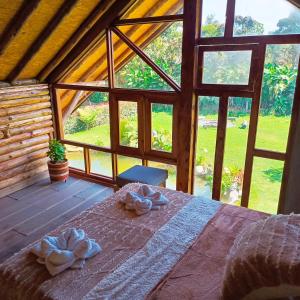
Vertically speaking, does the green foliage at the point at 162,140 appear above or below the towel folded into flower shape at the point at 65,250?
above

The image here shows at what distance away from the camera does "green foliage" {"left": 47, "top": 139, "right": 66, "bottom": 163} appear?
15.9 feet

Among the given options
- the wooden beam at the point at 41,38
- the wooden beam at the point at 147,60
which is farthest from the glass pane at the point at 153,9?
the wooden beam at the point at 41,38

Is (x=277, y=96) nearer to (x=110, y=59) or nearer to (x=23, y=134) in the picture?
(x=110, y=59)

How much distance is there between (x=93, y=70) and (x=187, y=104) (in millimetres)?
1790

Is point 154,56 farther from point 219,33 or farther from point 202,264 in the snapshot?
point 202,264

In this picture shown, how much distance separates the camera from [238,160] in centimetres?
366

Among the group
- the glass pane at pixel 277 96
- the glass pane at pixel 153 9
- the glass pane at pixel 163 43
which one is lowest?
the glass pane at pixel 277 96

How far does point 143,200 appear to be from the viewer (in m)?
2.66

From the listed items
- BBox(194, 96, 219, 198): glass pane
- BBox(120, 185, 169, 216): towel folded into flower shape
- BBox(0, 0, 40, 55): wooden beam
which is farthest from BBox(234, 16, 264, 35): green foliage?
BBox(0, 0, 40, 55): wooden beam

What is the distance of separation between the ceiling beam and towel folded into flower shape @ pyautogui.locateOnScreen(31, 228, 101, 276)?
303 cm

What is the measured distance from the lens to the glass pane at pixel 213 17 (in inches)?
132

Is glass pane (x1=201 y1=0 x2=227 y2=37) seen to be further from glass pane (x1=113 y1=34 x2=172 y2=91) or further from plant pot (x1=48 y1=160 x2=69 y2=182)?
plant pot (x1=48 y1=160 x2=69 y2=182)

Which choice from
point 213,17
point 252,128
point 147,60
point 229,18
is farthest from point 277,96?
point 147,60

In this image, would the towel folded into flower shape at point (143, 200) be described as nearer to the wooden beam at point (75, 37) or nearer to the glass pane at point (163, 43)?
the glass pane at point (163, 43)
